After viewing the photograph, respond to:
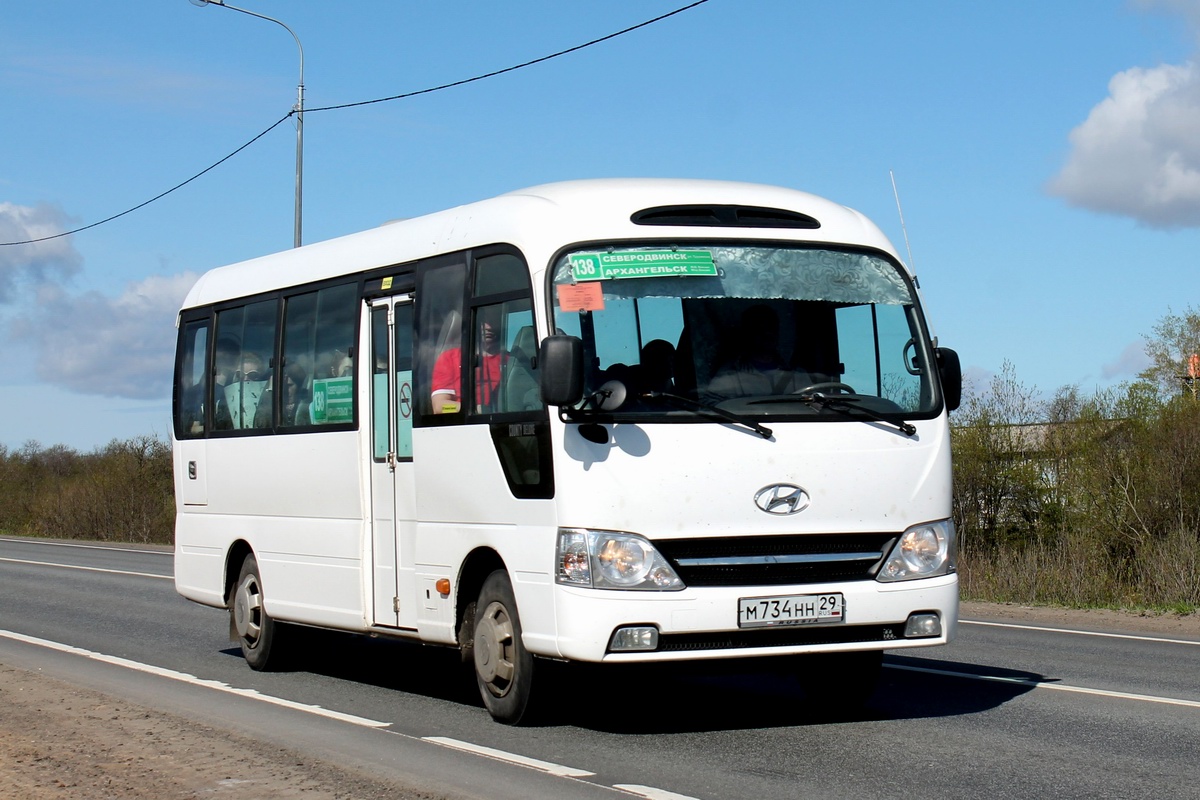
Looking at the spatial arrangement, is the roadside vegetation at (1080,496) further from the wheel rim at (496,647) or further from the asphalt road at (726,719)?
the wheel rim at (496,647)

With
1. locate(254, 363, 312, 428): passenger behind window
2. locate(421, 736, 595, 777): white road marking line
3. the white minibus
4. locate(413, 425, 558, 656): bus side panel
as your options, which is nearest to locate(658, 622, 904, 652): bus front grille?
the white minibus

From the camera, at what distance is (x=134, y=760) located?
8.07 metres

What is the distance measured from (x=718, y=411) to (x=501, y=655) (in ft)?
6.31

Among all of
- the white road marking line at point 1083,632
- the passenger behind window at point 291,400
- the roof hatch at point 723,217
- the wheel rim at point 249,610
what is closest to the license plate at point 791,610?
the roof hatch at point 723,217

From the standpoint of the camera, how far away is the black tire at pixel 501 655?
887 centimetres

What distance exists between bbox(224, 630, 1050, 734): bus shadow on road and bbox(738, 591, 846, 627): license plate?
393mm

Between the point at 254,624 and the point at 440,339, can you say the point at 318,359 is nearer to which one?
the point at 440,339

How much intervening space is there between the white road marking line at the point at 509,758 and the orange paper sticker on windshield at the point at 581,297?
7.68 ft

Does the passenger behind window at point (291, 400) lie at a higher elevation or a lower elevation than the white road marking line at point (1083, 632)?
higher

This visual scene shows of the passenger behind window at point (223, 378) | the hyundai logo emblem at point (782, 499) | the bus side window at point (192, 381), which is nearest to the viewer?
the hyundai logo emblem at point (782, 499)

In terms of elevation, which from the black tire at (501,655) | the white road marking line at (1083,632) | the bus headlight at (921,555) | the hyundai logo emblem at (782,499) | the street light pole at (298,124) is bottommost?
the white road marking line at (1083,632)

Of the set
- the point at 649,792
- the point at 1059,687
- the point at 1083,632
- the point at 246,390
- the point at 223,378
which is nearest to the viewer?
the point at 649,792

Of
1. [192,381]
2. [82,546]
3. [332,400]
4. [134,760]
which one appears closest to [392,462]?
[332,400]

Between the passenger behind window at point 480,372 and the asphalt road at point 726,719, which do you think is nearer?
the asphalt road at point 726,719
